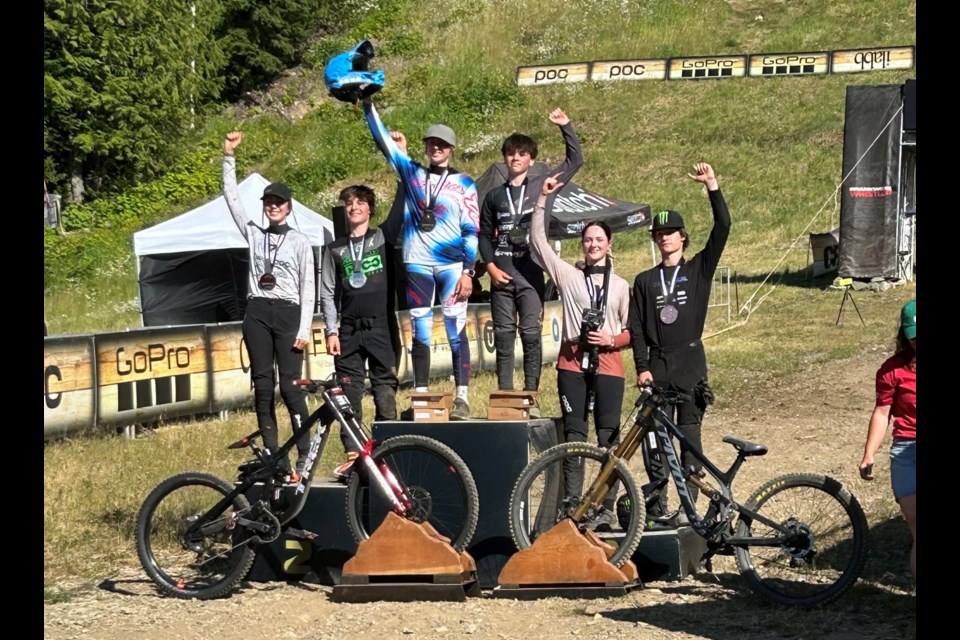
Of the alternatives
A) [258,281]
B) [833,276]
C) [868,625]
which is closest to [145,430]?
[258,281]

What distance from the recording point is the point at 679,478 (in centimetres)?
796

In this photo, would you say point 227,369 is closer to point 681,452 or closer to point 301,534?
point 301,534

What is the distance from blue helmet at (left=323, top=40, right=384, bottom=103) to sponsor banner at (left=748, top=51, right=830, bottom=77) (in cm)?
3571

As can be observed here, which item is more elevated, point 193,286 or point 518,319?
point 193,286

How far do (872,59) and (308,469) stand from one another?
36.5 metres

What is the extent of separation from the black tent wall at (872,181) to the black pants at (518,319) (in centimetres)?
1467

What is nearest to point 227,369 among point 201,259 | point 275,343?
point 275,343

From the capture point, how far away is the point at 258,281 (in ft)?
29.8

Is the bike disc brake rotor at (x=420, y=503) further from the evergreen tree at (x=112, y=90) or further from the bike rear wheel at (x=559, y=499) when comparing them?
the evergreen tree at (x=112, y=90)

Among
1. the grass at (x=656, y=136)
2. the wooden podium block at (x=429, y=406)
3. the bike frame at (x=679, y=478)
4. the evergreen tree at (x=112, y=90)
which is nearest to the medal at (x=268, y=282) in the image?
the wooden podium block at (x=429, y=406)

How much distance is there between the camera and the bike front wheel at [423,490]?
8.15m

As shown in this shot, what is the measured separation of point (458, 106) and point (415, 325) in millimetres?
36811
